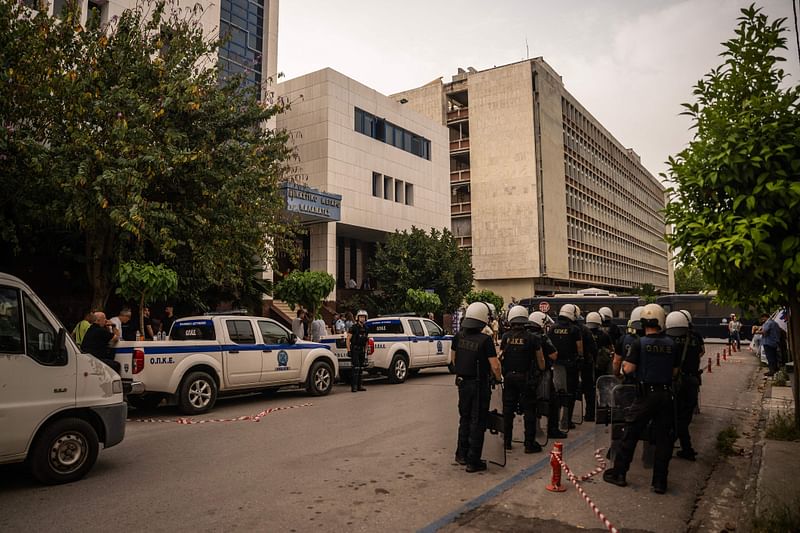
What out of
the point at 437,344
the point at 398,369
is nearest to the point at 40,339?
the point at 398,369

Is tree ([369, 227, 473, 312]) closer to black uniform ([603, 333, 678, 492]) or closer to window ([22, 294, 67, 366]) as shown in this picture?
black uniform ([603, 333, 678, 492])

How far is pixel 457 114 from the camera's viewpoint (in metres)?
59.8

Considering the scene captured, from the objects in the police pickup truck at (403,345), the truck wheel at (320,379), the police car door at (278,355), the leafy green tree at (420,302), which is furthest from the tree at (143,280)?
the leafy green tree at (420,302)

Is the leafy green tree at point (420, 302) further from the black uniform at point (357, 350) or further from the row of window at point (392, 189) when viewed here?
the black uniform at point (357, 350)

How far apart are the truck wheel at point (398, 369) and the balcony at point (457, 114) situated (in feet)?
156

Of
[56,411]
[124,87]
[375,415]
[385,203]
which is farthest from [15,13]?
[385,203]

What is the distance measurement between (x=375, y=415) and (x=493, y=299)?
2755 centimetres

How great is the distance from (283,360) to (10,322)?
679cm

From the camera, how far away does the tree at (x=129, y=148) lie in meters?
A: 12.4

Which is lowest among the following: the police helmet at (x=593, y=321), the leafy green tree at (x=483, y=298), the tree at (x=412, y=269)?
the police helmet at (x=593, y=321)

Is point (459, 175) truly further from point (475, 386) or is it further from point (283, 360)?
point (475, 386)

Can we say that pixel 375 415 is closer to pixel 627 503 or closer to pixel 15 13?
pixel 627 503

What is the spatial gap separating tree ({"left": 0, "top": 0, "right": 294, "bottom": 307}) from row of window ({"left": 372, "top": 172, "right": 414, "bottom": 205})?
58.0ft

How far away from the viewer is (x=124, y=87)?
13.1 metres
